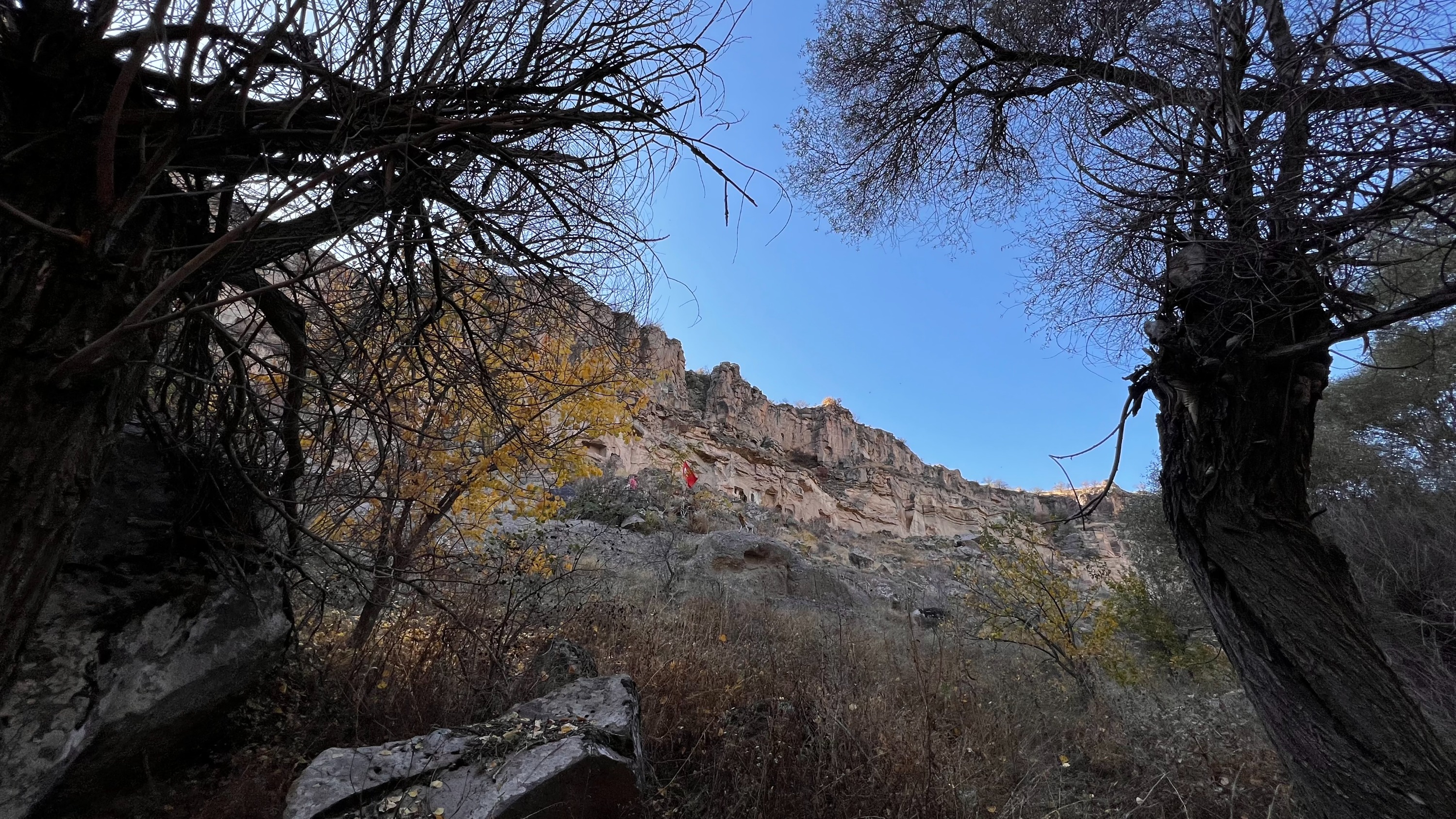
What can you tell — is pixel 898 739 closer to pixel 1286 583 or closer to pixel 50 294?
pixel 1286 583

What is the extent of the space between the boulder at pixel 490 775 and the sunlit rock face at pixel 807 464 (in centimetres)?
1805

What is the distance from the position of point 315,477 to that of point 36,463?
1.72 meters

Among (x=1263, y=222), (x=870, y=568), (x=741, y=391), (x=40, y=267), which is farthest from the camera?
(x=741, y=391)

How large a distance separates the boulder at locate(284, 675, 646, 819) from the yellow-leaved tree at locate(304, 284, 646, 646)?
2.37ft

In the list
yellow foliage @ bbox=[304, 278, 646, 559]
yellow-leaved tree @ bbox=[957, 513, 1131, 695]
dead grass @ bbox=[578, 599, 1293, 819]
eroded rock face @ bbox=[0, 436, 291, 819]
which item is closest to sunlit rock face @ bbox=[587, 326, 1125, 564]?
yellow-leaved tree @ bbox=[957, 513, 1131, 695]

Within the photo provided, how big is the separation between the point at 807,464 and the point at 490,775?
35063mm

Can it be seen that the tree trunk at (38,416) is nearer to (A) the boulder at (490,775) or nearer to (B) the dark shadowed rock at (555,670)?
(A) the boulder at (490,775)

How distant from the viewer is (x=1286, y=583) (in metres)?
2.76

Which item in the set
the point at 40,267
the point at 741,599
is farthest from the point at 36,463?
the point at 741,599

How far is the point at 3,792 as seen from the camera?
205 cm

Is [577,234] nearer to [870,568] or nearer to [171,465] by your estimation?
[171,465]

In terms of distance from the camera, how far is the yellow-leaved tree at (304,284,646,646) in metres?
2.69

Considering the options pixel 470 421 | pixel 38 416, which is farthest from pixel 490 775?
pixel 38 416

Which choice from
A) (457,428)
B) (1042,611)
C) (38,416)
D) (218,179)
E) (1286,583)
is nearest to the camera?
(38,416)
